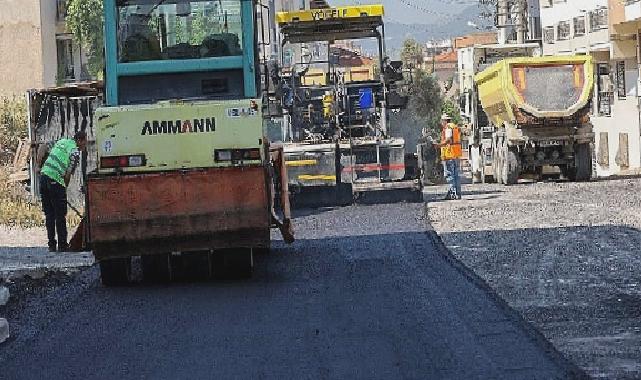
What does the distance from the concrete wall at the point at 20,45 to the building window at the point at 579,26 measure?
20692 millimetres

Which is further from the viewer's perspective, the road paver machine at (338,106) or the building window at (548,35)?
the building window at (548,35)

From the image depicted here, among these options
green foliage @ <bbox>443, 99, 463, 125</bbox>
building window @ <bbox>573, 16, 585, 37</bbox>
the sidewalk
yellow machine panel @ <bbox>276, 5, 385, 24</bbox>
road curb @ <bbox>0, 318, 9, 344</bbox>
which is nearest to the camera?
road curb @ <bbox>0, 318, 9, 344</bbox>

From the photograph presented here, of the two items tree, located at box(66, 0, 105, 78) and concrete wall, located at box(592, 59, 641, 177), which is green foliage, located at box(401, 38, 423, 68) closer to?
concrete wall, located at box(592, 59, 641, 177)

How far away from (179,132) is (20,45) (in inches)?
1428

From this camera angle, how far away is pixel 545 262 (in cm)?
1257

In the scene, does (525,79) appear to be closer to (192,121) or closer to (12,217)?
(12,217)

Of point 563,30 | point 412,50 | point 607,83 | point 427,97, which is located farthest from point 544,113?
point 412,50

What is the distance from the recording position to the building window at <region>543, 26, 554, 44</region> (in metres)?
52.5

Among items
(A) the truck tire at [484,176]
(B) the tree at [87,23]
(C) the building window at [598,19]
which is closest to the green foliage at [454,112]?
(A) the truck tire at [484,176]

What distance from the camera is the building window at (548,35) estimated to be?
5248 cm

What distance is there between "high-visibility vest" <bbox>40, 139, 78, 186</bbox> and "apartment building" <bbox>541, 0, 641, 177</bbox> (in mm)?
25263

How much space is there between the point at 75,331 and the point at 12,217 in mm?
12095

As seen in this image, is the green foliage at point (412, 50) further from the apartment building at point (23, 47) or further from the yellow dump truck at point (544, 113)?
the yellow dump truck at point (544, 113)

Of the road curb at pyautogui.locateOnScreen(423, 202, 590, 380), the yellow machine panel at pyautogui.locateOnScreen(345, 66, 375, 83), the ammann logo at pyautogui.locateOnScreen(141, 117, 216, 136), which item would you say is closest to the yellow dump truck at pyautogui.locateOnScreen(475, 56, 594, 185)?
the yellow machine panel at pyautogui.locateOnScreen(345, 66, 375, 83)
